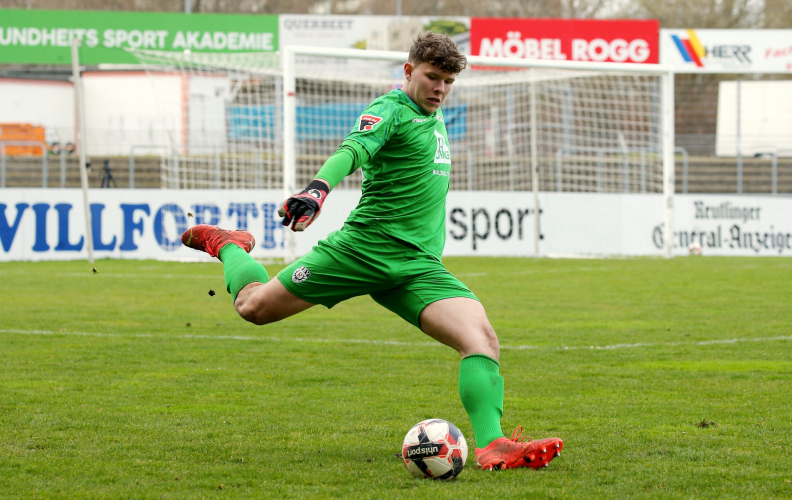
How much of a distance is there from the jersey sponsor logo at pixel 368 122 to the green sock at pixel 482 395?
120 centimetres

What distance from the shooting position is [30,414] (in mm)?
5465

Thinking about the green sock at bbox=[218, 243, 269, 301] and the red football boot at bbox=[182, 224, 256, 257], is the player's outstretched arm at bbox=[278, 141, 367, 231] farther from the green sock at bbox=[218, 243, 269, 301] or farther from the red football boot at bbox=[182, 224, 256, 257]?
the red football boot at bbox=[182, 224, 256, 257]

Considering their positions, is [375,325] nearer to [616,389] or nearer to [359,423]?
[616,389]

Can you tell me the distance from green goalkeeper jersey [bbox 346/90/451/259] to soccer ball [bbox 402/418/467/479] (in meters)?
0.97

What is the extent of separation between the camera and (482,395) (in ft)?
14.7

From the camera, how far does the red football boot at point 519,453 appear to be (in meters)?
4.34

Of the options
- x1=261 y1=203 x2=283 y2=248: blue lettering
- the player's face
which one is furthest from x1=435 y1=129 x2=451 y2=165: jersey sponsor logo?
x1=261 y1=203 x2=283 y2=248: blue lettering

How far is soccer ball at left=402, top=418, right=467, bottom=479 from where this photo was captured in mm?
4246

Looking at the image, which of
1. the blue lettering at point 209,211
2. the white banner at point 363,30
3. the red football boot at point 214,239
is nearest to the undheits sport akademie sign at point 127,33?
the white banner at point 363,30

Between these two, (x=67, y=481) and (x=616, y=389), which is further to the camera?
(x=616, y=389)

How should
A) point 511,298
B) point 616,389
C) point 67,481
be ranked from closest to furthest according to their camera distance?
point 67,481 → point 616,389 → point 511,298

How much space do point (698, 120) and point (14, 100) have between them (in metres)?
25.8

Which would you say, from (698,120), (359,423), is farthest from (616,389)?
(698,120)

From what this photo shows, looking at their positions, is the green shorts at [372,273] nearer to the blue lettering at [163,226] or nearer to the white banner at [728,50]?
the blue lettering at [163,226]
